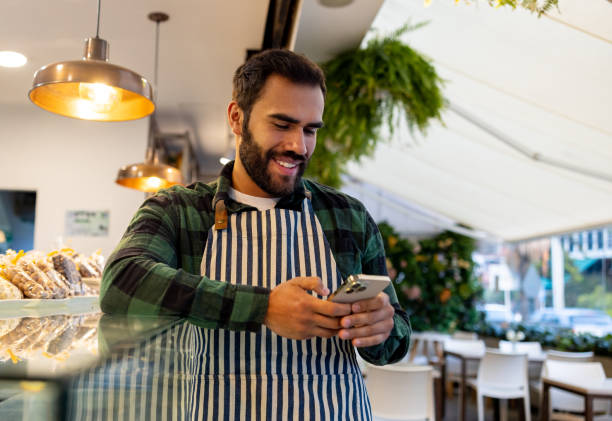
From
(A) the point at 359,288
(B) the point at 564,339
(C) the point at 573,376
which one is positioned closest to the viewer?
(A) the point at 359,288

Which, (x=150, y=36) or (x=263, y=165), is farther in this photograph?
(x=150, y=36)

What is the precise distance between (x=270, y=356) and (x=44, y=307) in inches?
29.0

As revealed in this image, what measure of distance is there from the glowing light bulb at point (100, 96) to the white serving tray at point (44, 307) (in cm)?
85

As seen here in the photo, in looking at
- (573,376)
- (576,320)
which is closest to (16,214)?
(573,376)

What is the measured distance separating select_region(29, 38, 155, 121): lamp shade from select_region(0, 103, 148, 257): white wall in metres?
3.57

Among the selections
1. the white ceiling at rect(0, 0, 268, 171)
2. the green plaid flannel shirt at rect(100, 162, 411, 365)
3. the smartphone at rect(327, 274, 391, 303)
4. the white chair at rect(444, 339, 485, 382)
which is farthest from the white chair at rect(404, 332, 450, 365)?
the smartphone at rect(327, 274, 391, 303)

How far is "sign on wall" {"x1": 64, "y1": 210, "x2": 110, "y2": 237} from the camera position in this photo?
18.2ft

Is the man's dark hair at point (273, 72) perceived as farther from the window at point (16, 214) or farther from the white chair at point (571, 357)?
the window at point (16, 214)

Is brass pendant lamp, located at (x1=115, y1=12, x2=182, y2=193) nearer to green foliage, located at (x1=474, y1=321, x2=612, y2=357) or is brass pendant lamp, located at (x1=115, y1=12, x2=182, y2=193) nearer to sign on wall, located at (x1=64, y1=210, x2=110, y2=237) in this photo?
sign on wall, located at (x1=64, y1=210, x2=110, y2=237)

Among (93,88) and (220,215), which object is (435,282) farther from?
(220,215)

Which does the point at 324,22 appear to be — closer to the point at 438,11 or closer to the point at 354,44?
the point at 354,44

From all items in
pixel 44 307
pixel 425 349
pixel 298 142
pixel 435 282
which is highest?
pixel 298 142

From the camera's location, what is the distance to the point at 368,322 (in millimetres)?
917

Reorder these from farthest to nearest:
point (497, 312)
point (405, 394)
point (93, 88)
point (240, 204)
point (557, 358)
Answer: point (497, 312), point (557, 358), point (405, 394), point (93, 88), point (240, 204)
